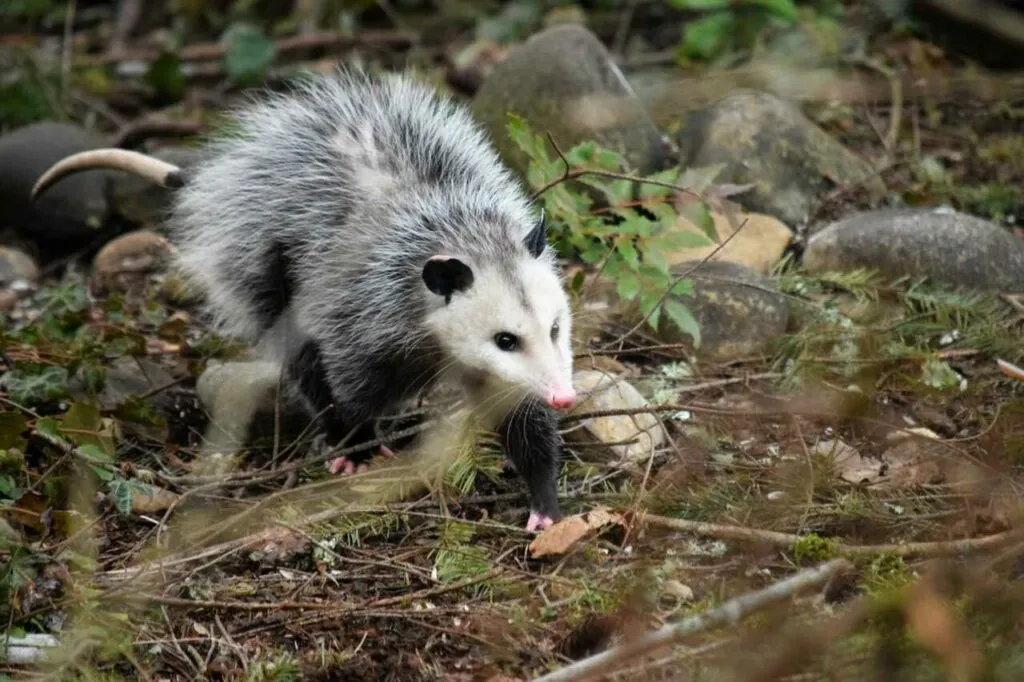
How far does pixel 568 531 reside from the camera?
264 centimetres

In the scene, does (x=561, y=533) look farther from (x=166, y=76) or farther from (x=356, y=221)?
(x=166, y=76)

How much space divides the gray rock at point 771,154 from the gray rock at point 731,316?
0.65 meters

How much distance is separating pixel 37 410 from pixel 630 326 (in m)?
1.63

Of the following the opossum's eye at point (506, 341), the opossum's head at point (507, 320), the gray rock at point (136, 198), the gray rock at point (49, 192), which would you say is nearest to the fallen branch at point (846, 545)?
the opossum's head at point (507, 320)

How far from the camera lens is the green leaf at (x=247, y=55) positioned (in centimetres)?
579

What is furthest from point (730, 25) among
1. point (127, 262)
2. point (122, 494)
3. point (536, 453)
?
point (122, 494)

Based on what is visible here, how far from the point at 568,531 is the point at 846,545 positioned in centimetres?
57

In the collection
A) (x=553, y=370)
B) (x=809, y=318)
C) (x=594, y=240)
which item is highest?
(x=553, y=370)

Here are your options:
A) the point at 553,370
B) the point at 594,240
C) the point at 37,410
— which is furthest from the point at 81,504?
the point at 594,240

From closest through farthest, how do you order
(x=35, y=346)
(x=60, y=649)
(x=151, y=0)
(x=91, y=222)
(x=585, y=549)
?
(x=60, y=649) → (x=585, y=549) → (x=35, y=346) → (x=91, y=222) → (x=151, y=0)

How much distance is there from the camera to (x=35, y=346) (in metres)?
3.36

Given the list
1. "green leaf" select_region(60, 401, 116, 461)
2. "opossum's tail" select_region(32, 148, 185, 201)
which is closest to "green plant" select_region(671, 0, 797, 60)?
"opossum's tail" select_region(32, 148, 185, 201)

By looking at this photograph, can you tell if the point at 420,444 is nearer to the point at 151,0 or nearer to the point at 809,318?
the point at 809,318

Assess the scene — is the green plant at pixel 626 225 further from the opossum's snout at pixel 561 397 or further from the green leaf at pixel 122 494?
the green leaf at pixel 122 494
